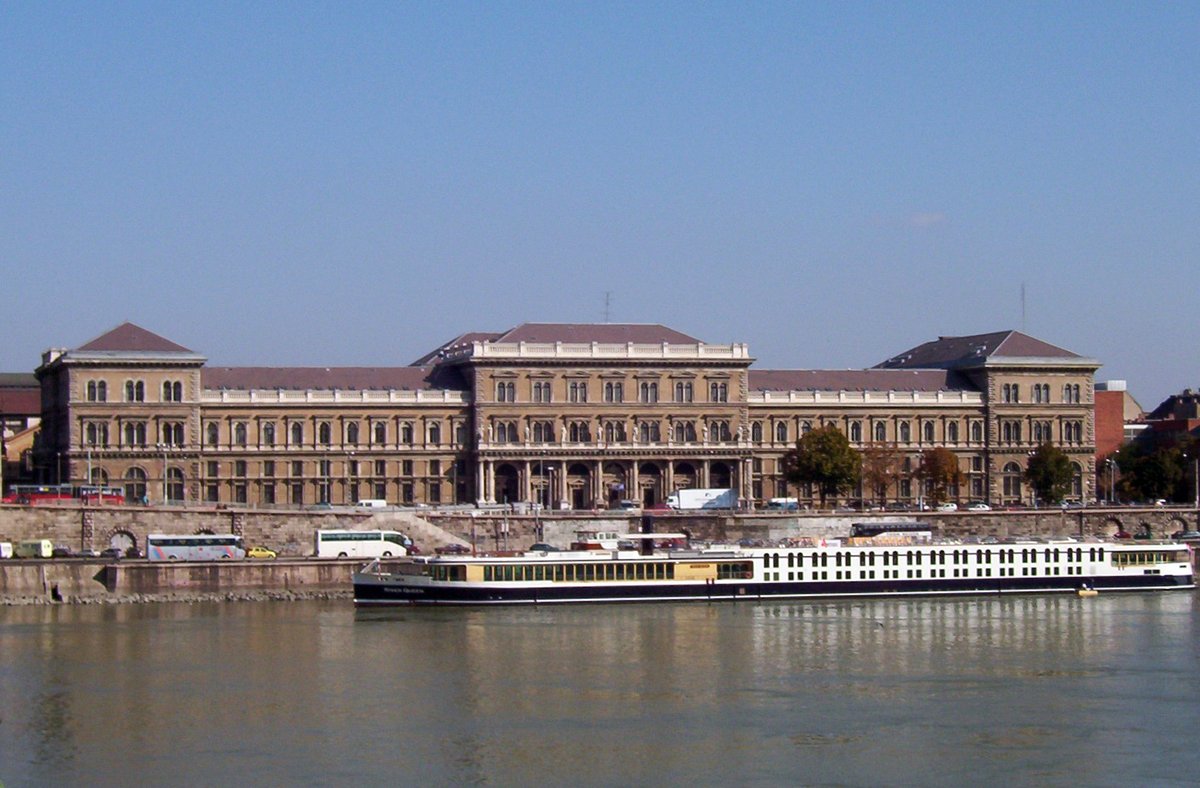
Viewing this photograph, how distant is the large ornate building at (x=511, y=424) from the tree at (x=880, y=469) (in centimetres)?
24

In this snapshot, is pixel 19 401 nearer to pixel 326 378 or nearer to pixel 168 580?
pixel 326 378

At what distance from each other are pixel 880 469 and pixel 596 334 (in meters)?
16.6

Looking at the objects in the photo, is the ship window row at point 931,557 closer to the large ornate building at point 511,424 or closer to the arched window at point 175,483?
the large ornate building at point 511,424

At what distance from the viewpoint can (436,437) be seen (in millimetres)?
113438

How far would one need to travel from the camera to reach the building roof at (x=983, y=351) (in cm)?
12069

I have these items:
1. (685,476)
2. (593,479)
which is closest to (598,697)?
(593,479)

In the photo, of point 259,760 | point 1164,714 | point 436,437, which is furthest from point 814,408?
point 259,760

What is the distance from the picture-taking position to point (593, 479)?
113 metres

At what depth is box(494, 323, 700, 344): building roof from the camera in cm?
11519

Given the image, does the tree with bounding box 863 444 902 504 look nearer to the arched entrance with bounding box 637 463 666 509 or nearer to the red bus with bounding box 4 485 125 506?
the arched entrance with bounding box 637 463 666 509

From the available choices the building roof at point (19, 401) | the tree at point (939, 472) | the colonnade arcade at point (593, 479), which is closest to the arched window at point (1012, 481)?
the tree at point (939, 472)

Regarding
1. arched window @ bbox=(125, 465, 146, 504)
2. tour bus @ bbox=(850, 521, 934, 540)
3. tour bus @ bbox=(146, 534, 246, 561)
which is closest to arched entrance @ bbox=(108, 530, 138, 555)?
tour bus @ bbox=(146, 534, 246, 561)

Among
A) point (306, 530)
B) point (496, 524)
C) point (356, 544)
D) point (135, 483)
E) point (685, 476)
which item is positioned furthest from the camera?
point (685, 476)

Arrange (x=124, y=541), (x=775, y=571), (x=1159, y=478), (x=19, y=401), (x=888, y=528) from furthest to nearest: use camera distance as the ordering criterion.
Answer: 1. (x=19, y=401)
2. (x=1159, y=478)
3. (x=888, y=528)
4. (x=124, y=541)
5. (x=775, y=571)
